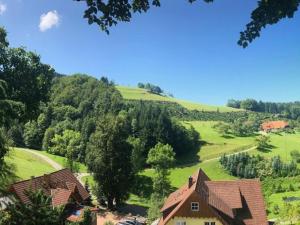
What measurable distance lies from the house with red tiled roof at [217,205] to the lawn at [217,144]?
61.6m

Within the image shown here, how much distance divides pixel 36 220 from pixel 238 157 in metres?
76.0

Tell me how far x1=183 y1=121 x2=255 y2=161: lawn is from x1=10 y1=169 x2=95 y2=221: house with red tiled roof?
188 feet

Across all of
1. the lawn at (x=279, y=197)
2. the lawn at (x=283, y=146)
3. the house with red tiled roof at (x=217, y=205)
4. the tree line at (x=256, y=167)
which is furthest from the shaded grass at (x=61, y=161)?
the house with red tiled roof at (x=217, y=205)

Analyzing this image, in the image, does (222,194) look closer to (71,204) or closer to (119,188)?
(71,204)

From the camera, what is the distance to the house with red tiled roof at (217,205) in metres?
41.3

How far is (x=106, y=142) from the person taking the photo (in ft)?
200

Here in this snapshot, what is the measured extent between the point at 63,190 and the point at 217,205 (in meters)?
16.6

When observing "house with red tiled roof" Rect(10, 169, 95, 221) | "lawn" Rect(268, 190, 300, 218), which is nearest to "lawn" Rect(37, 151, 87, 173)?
"lawn" Rect(268, 190, 300, 218)

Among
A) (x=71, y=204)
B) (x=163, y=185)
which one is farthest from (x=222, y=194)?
(x=163, y=185)

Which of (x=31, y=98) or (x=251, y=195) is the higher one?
(x=31, y=98)

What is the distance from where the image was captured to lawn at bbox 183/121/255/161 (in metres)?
110

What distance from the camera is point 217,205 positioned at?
137ft

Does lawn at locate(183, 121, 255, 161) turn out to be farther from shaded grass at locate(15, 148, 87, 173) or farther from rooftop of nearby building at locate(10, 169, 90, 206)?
rooftop of nearby building at locate(10, 169, 90, 206)

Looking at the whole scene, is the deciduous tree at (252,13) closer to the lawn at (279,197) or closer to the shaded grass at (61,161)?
the lawn at (279,197)
